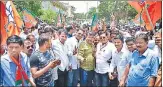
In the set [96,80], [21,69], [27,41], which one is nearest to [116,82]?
[96,80]

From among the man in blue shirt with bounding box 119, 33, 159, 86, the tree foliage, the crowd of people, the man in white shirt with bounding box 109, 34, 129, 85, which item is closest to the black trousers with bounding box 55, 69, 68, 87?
the crowd of people

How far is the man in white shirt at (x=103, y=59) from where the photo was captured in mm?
7204

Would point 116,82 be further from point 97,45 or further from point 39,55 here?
point 39,55

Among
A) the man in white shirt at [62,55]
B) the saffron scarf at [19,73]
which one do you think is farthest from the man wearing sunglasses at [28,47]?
the saffron scarf at [19,73]

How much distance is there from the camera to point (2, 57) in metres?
4.21

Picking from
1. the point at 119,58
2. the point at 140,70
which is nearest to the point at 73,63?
the point at 119,58

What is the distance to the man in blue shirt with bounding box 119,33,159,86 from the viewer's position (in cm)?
482

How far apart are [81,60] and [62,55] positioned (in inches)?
32.3

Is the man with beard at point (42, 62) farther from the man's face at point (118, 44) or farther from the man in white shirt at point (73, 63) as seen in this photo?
the man in white shirt at point (73, 63)

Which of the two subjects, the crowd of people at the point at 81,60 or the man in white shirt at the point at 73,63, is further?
the man in white shirt at the point at 73,63

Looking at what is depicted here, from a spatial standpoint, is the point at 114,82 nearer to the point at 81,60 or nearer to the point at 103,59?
the point at 103,59

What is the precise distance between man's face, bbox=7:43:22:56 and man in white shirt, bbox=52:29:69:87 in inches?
103

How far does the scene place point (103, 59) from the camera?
726 cm

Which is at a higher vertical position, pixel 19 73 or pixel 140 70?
pixel 19 73
